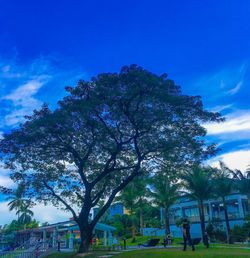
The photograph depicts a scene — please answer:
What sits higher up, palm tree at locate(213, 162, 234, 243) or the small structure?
palm tree at locate(213, 162, 234, 243)

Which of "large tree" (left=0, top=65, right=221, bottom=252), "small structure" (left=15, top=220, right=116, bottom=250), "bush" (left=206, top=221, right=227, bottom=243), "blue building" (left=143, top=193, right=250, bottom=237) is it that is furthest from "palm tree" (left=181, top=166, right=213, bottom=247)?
"large tree" (left=0, top=65, right=221, bottom=252)

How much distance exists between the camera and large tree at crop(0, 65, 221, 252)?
2119 centimetres

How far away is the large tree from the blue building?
26354 mm

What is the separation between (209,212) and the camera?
50.0 metres

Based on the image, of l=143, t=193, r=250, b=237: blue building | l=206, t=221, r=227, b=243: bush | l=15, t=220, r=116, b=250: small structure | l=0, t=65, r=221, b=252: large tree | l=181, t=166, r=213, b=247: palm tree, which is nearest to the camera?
l=0, t=65, r=221, b=252: large tree

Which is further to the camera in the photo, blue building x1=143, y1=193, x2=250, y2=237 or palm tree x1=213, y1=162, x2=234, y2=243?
→ blue building x1=143, y1=193, x2=250, y2=237

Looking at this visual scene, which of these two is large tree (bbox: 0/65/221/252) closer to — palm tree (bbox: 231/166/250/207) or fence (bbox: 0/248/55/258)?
fence (bbox: 0/248/55/258)

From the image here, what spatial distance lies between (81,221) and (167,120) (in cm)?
958

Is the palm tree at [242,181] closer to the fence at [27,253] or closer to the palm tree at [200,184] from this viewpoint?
the palm tree at [200,184]

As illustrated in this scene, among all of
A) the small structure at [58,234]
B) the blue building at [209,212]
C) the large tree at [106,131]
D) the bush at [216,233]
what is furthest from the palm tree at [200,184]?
the large tree at [106,131]

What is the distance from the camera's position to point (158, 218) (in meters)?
66.3

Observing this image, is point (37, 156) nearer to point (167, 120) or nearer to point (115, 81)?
point (115, 81)

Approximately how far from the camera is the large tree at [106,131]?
21.2 meters

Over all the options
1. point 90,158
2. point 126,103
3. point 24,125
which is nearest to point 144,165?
point 90,158
